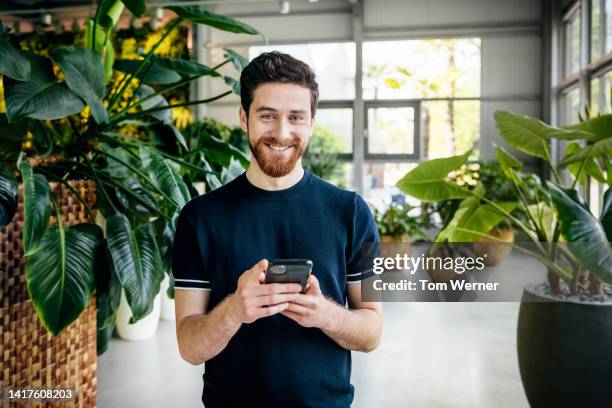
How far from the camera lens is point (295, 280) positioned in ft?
3.10

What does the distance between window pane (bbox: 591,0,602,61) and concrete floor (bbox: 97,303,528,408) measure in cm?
393

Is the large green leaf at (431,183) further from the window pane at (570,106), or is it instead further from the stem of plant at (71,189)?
the window pane at (570,106)

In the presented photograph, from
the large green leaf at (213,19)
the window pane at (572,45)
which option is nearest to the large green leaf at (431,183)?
the large green leaf at (213,19)

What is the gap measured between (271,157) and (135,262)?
0.71m

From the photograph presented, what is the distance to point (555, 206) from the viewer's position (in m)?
1.86

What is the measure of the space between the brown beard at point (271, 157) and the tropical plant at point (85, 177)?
26.6 inches

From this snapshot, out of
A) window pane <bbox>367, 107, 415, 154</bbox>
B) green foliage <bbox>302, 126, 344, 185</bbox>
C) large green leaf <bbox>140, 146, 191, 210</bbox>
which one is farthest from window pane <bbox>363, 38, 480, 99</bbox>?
large green leaf <bbox>140, 146, 191, 210</bbox>

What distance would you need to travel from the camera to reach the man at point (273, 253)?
42.1 inches

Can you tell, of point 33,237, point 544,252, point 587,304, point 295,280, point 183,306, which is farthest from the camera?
point 544,252

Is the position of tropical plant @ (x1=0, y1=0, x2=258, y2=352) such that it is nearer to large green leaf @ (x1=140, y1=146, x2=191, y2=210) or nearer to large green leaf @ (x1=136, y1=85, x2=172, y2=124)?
large green leaf @ (x1=140, y1=146, x2=191, y2=210)

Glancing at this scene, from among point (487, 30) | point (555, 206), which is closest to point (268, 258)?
point (555, 206)

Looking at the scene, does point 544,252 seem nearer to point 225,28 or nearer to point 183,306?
point 225,28

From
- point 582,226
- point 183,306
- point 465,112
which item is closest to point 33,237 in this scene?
point 183,306

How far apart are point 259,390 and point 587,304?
1521 mm
